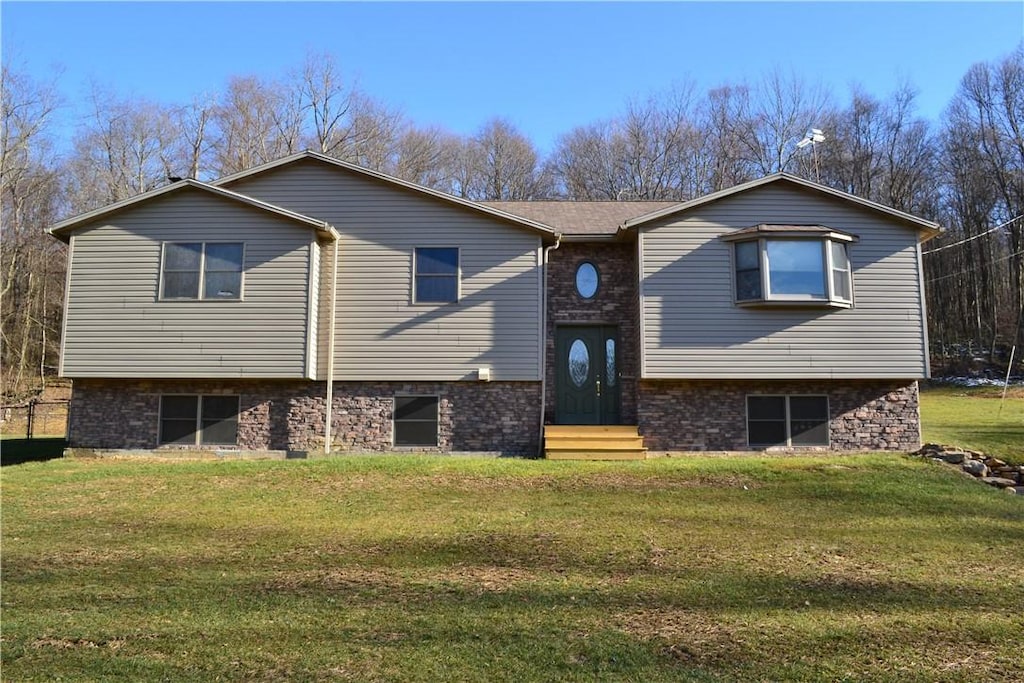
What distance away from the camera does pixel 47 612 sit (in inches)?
179

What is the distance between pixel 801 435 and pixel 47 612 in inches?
456

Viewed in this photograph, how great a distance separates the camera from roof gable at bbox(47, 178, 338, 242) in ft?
38.5

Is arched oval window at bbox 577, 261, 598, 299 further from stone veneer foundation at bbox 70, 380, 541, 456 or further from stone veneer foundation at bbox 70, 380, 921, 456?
stone veneer foundation at bbox 70, 380, 541, 456

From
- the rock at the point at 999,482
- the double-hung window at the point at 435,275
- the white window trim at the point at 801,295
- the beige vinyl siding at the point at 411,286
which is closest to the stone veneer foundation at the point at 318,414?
the beige vinyl siding at the point at 411,286

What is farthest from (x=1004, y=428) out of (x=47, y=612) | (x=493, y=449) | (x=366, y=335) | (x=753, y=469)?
(x=47, y=612)

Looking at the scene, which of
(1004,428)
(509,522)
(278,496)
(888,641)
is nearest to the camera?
(888,641)

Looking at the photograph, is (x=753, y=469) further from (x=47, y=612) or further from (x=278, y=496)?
(x=47, y=612)

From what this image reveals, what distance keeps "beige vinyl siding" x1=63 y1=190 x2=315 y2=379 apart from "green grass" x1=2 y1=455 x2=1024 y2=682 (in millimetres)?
2670

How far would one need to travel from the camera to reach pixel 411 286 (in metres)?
12.4

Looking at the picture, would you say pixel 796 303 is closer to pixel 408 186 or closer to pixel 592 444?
pixel 592 444

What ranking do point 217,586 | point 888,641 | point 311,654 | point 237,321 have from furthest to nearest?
point 237,321 < point 217,586 < point 888,641 < point 311,654

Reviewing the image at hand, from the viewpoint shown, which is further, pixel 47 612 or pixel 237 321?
pixel 237 321

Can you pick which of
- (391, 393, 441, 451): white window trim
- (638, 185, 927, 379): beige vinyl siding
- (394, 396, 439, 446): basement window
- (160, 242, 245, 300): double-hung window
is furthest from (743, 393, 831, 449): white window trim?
(160, 242, 245, 300): double-hung window

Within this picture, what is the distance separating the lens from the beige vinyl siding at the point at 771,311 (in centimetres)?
1196
